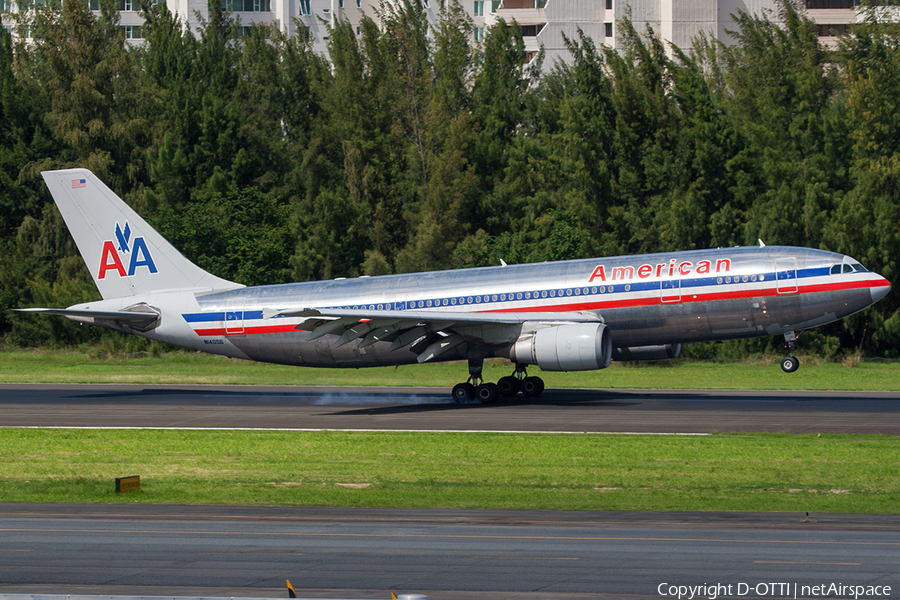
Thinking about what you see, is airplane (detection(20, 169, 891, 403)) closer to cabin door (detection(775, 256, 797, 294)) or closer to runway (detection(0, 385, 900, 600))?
→ cabin door (detection(775, 256, 797, 294))

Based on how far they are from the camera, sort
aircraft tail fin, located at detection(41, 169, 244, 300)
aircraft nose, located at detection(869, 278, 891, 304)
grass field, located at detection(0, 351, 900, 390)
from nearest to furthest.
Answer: aircraft nose, located at detection(869, 278, 891, 304)
aircraft tail fin, located at detection(41, 169, 244, 300)
grass field, located at detection(0, 351, 900, 390)

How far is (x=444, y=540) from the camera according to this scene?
14.7m

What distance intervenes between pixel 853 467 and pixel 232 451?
14.4 m

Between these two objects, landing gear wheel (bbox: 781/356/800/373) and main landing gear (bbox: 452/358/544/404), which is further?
main landing gear (bbox: 452/358/544/404)

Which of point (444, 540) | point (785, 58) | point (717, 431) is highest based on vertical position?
point (785, 58)

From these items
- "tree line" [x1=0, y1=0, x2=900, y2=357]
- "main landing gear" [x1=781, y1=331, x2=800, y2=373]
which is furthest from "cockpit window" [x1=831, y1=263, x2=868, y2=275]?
"tree line" [x1=0, y1=0, x2=900, y2=357]

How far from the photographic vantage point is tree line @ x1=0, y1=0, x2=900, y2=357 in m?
64.4

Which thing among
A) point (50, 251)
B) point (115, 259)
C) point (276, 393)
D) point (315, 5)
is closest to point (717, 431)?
A: point (276, 393)

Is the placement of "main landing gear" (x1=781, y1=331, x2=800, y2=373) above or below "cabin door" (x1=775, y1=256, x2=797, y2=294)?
below

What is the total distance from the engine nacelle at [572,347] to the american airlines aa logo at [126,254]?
50.9 feet

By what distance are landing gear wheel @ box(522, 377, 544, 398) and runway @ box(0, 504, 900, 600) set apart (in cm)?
2001

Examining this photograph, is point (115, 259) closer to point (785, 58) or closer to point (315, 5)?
point (785, 58)

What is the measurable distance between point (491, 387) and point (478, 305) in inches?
114

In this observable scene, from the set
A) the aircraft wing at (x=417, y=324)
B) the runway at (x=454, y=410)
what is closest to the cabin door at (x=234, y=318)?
the runway at (x=454, y=410)
